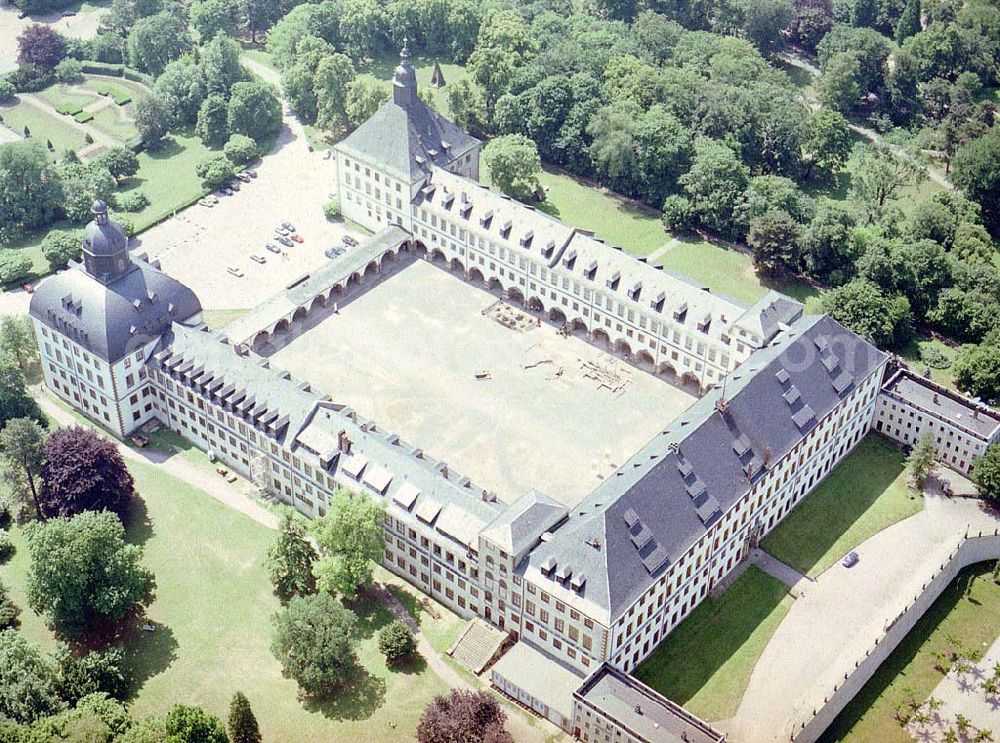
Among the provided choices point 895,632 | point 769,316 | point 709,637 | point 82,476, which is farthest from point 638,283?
point 82,476

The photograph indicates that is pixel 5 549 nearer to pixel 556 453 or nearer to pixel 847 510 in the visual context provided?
pixel 556 453

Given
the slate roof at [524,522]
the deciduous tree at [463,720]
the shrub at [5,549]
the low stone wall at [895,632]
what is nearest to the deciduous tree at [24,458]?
the shrub at [5,549]

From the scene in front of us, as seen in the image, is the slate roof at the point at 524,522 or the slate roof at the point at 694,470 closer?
the slate roof at the point at 694,470

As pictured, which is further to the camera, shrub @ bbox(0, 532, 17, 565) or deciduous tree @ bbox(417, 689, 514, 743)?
shrub @ bbox(0, 532, 17, 565)

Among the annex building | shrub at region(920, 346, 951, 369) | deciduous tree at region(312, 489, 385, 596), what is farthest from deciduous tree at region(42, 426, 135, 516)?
shrub at region(920, 346, 951, 369)

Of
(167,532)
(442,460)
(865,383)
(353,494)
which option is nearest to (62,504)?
(167,532)

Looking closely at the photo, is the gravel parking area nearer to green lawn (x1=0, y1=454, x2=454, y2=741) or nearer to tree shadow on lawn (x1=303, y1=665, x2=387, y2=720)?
green lawn (x1=0, y1=454, x2=454, y2=741)

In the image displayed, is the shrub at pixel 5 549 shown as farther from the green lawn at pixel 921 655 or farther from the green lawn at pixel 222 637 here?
the green lawn at pixel 921 655
